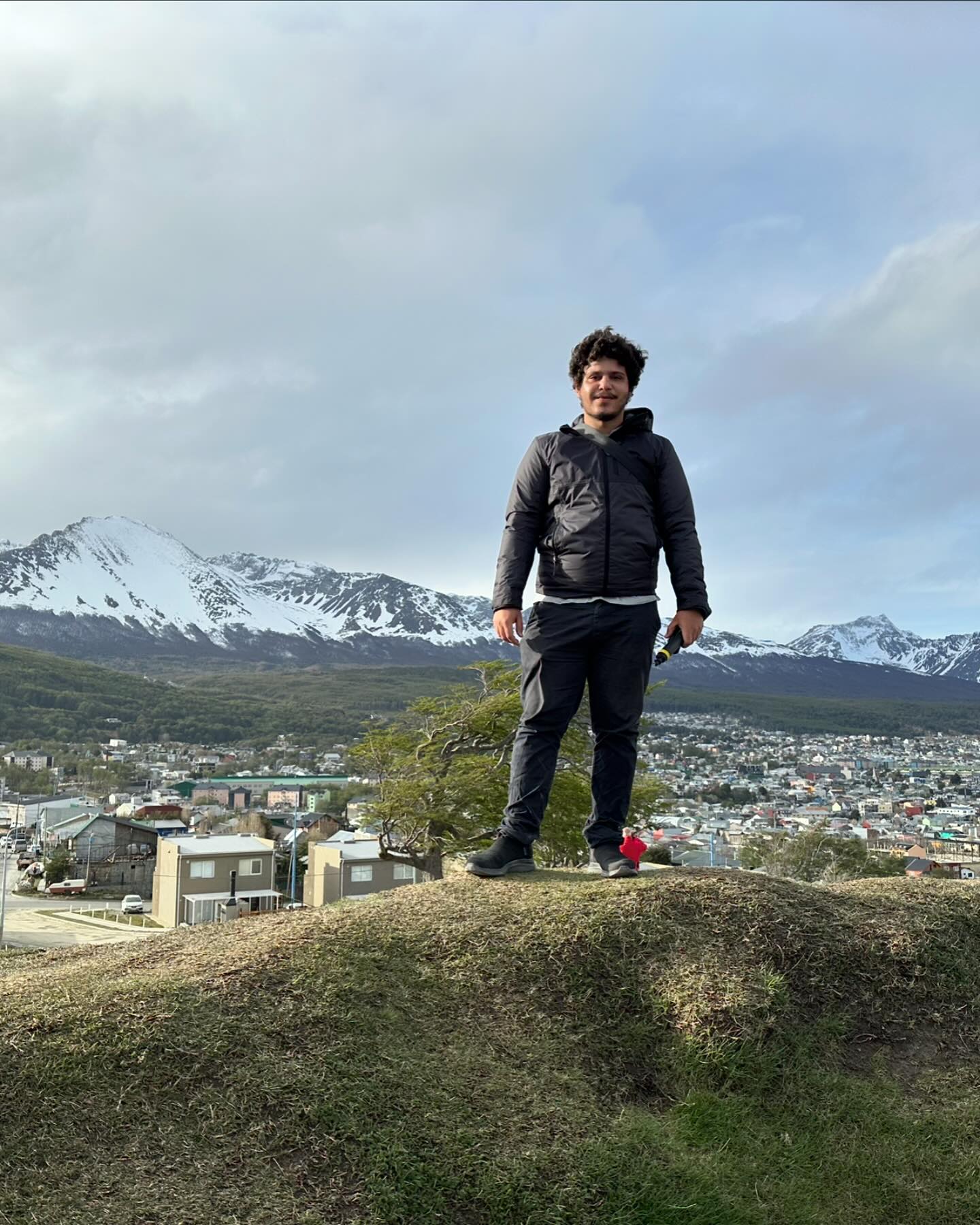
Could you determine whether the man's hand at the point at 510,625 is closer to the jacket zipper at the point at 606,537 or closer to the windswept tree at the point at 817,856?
the jacket zipper at the point at 606,537

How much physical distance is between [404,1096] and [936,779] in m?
139

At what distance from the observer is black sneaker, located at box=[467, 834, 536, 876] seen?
4.83 meters

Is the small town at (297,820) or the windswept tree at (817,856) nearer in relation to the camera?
the windswept tree at (817,856)

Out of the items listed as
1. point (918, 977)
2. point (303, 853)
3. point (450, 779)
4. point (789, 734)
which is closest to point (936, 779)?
point (789, 734)

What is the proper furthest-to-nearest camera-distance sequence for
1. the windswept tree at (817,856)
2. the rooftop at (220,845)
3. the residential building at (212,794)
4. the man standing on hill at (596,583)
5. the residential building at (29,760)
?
1. the residential building at (29,760)
2. the residential building at (212,794)
3. the rooftop at (220,845)
4. the windswept tree at (817,856)
5. the man standing on hill at (596,583)

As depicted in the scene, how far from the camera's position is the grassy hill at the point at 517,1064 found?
253 cm

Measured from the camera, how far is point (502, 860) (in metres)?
4.85

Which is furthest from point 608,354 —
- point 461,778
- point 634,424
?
point 461,778

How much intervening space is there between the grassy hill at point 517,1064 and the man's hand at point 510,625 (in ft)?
4.16

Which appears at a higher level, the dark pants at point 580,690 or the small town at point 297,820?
the dark pants at point 580,690

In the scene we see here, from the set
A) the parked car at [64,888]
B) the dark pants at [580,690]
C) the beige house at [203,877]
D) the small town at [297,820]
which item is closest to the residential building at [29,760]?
the small town at [297,820]

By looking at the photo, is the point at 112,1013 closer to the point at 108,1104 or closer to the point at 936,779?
the point at 108,1104

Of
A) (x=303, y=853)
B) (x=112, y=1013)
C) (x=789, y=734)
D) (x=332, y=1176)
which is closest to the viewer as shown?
(x=332, y=1176)

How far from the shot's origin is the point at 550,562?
4832mm
